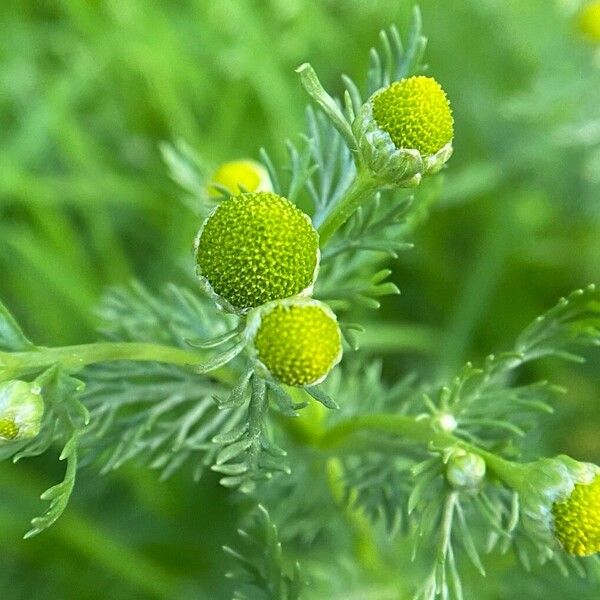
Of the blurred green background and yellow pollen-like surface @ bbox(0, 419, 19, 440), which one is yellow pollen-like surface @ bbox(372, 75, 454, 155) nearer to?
yellow pollen-like surface @ bbox(0, 419, 19, 440)

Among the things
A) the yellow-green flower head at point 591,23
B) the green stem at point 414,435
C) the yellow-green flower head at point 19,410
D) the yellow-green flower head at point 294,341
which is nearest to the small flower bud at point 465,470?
the green stem at point 414,435

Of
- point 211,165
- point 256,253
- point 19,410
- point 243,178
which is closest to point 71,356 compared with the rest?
point 19,410

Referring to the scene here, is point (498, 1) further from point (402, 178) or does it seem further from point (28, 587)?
point (28, 587)

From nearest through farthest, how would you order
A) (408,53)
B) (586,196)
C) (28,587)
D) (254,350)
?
(254,350) → (408,53) → (28,587) → (586,196)

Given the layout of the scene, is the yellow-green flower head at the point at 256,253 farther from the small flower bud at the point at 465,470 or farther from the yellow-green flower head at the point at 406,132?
the small flower bud at the point at 465,470

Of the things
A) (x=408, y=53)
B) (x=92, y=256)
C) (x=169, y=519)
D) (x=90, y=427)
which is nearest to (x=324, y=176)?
(x=408, y=53)

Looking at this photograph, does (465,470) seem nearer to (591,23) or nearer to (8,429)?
(8,429)
